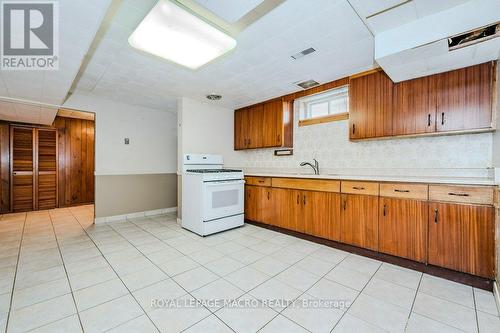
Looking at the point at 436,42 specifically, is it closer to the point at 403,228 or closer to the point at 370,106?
the point at 370,106

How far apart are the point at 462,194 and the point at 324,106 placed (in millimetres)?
2223

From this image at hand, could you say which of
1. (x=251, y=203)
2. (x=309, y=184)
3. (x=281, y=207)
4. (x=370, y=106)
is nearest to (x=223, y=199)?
(x=251, y=203)

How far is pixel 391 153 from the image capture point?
2904 millimetres

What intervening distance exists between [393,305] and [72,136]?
7.31m

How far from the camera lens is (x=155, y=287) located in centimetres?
193

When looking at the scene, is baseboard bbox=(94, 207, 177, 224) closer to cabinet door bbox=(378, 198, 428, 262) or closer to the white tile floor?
the white tile floor

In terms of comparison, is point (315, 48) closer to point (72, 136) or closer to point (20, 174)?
point (72, 136)

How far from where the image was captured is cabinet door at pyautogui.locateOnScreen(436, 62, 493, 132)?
2.16 metres

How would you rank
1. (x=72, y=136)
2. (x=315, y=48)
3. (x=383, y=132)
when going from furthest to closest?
(x=72, y=136) → (x=383, y=132) → (x=315, y=48)

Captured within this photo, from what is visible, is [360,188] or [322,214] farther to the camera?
[322,214]

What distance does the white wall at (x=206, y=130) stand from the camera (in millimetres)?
4035

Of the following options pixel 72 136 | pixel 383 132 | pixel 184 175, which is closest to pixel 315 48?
pixel 383 132

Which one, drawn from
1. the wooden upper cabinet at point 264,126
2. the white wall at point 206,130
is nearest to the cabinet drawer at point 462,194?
the wooden upper cabinet at point 264,126
